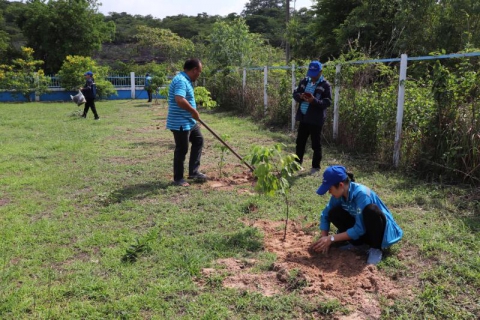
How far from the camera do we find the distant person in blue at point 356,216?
2.90 meters

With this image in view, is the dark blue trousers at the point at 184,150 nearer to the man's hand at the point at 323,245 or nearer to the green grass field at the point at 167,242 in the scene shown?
the green grass field at the point at 167,242

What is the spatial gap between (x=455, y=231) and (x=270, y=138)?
5.61 m

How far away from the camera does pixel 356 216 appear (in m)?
2.99

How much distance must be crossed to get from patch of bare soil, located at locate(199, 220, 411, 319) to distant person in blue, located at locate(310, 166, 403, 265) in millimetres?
131

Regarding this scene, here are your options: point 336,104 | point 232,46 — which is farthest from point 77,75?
point 336,104

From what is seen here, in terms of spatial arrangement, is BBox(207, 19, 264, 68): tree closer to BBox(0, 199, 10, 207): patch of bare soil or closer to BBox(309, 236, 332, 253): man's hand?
BBox(0, 199, 10, 207): patch of bare soil

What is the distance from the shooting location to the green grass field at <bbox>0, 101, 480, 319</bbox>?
8.38 ft

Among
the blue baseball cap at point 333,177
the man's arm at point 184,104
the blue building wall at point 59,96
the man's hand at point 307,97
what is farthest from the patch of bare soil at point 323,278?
the blue building wall at point 59,96

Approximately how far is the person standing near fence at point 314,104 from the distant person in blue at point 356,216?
7.76 ft

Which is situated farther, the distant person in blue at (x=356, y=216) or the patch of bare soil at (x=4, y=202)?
the patch of bare soil at (x=4, y=202)

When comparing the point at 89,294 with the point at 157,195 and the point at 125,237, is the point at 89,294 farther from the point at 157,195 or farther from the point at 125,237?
the point at 157,195

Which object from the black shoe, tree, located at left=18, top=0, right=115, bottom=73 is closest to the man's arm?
the black shoe

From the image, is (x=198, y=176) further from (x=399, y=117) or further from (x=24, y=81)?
(x=24, y=81)

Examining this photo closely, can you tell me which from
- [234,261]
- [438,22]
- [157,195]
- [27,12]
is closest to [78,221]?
[157,195]
